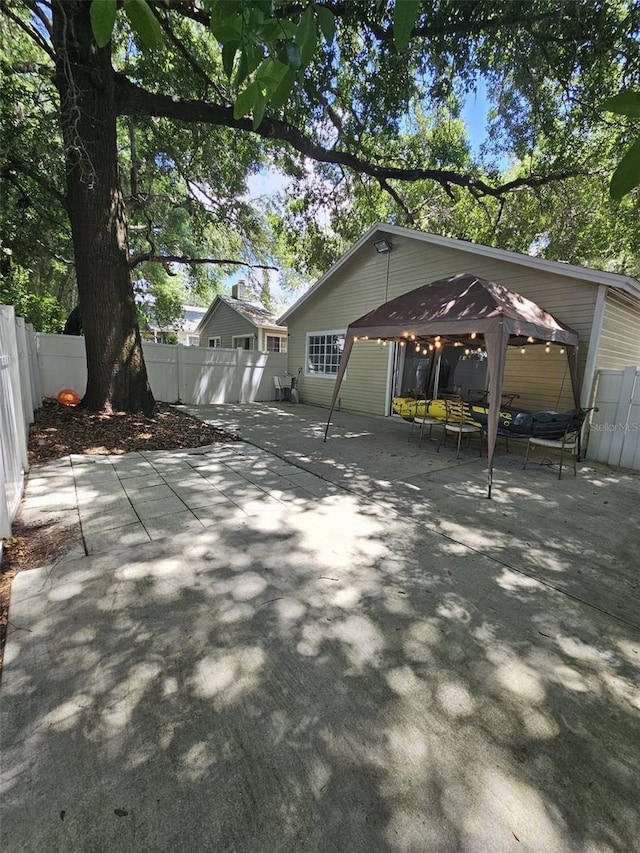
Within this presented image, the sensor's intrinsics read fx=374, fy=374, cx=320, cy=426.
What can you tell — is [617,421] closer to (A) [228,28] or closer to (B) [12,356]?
(A) [228,28]

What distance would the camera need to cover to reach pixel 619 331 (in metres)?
6.56

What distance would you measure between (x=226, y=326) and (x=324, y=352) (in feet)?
27.9

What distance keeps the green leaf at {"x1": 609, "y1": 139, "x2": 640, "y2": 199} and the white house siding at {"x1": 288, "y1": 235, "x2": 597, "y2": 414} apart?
6308 millimetres

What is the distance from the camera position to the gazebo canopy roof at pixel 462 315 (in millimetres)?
4734

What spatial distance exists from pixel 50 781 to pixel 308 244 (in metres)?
12.3

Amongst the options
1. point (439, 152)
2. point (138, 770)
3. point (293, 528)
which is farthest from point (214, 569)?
point (439, 152)

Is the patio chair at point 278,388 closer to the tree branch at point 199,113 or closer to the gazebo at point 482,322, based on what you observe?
the gazebo at point 482,322

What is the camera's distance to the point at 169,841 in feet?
3.78

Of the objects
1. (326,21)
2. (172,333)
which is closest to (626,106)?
(326,21)

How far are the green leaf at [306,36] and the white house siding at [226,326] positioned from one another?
1526 cm

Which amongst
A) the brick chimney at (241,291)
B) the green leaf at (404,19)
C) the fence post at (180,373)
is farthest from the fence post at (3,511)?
the brick chimney at (241,291)

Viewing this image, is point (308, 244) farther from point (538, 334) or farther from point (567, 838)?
point (567, 838)

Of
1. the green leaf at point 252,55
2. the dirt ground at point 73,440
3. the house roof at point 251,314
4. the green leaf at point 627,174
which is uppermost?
the house roof at point 251,314

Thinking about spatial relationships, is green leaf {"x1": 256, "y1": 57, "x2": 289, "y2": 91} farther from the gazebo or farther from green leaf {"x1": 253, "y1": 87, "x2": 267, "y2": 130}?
the gazebo
